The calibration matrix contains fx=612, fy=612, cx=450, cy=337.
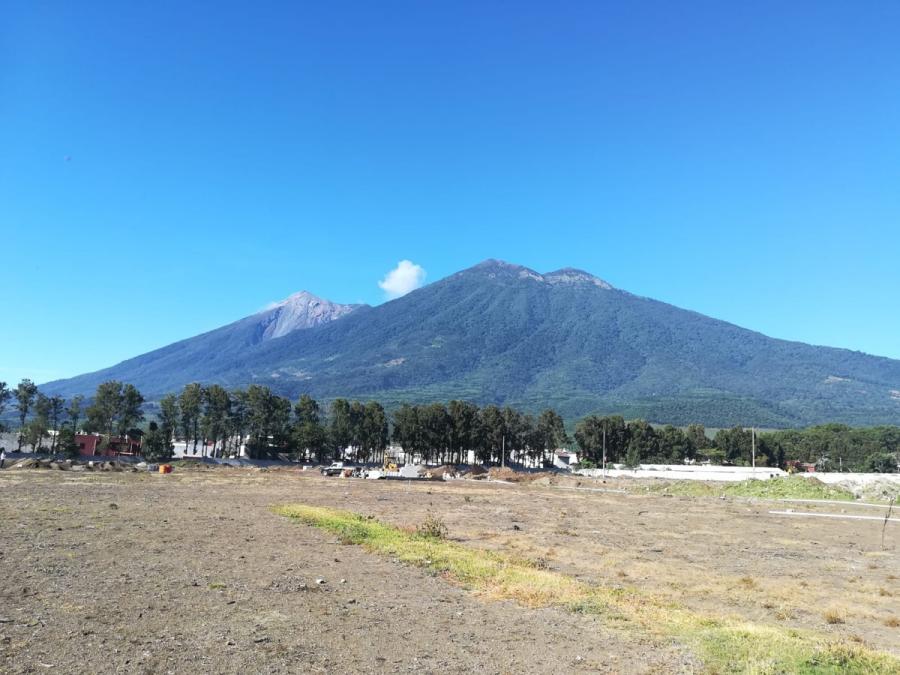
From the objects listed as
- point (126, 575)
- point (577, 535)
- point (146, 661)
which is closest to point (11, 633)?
point (146, 661)

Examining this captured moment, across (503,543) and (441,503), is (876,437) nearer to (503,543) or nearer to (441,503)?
(441,503)

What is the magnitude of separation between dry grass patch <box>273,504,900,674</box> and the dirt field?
570mm

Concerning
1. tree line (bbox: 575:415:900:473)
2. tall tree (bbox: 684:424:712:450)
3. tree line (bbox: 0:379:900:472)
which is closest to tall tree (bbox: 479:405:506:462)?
tree line (bbox: 0:379:900:472)

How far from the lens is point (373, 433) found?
109125mm

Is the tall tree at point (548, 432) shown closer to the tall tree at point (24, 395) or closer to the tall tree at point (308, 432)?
the tall tree at point (308, 432)

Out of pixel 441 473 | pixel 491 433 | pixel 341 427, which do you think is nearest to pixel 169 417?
pixel 341 427

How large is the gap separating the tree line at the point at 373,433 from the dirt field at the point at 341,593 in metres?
69.1

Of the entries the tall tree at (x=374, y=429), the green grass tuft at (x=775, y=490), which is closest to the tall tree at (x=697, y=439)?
the tall tree at (x=374, y=429)

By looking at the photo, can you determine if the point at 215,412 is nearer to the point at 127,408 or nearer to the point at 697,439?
the point at 127,408

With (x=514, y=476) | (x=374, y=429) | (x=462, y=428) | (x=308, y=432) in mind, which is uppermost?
(x=462, y=428)

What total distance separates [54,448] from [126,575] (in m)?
79.8

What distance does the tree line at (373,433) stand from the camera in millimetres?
89812

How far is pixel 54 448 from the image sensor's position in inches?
3115

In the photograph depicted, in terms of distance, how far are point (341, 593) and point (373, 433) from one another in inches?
3844
